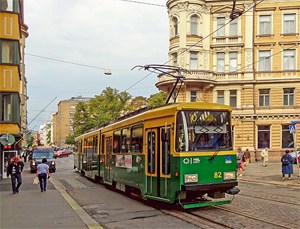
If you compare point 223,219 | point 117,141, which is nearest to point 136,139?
point 117,141

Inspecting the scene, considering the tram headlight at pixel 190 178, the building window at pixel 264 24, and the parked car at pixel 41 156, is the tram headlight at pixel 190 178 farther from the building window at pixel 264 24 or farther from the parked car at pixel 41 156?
the building window at pixel 264 24

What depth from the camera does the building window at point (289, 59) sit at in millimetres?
48188

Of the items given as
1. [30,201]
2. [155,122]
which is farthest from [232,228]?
[30,201]

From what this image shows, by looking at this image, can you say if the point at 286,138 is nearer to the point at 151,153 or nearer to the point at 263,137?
the point at 263,137

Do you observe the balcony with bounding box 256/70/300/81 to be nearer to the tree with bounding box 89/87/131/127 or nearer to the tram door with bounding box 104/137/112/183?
the tree with bounding box 89/87/131/127

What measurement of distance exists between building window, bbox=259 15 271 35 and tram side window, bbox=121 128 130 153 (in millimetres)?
35340

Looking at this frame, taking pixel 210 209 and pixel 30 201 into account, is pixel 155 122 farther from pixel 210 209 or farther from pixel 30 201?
pixel 30 201

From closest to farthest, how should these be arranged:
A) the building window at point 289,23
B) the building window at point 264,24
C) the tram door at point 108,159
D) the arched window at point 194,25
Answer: the tram door at point 108,159 → the building window at point 289,23 → the arched window at point 194,25 → the building window at point 264,24

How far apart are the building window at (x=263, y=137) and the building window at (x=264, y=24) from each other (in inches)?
403

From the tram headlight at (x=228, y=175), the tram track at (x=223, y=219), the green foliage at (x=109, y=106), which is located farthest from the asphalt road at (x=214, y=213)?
the green foliage at (x=109, y=106)

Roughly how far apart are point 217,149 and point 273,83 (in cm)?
3741

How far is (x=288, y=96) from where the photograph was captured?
4788 cm

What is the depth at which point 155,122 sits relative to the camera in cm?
1362

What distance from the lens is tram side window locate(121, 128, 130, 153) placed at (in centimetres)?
1645
